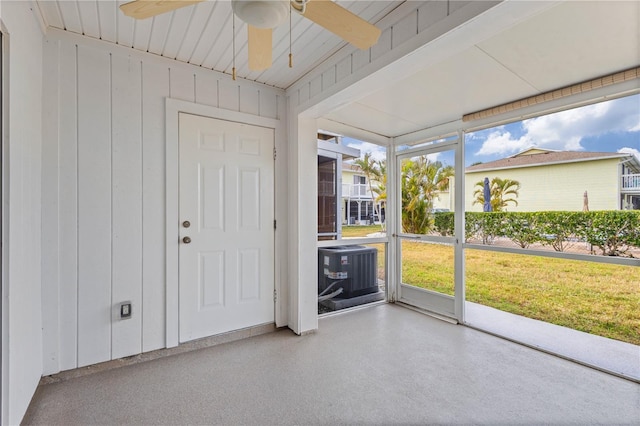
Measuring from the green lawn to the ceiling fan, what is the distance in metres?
2.48

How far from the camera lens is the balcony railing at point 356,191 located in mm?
3598

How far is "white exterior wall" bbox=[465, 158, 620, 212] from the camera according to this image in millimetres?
2332

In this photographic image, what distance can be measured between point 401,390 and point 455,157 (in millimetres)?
2479

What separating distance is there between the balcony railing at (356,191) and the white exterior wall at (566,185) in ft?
4.65

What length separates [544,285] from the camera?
Answer: 3.12m

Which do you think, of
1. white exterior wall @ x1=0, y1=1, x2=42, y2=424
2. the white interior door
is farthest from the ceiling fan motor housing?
the white interior door

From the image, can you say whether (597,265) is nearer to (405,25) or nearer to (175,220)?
(405,25)

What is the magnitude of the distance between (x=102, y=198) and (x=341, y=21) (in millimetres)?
2061

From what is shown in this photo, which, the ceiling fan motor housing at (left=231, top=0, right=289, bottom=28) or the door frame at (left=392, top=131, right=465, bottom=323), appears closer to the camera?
the ceiling fan motor housing at (left=231, top=0, right=289, bottom=28)

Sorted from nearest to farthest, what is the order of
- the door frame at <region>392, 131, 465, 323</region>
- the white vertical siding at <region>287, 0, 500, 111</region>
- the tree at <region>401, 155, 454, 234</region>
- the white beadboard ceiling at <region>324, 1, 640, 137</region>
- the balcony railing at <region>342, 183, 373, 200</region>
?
the white vertical siding at <region>287, 0, 500, 111</region>
the white beadboard ceiling at <region>324, 1, 640, 137</region>
the door frame at <region>392, 131, 465, 323</region>
the tree at <region>401, 155, 454, 234</region>
the balcony railing at <region>342, 183, 373, 200</region>

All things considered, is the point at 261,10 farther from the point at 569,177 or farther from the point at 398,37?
the point at 569,177

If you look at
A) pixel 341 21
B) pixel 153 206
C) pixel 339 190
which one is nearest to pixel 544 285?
pixel 339 190

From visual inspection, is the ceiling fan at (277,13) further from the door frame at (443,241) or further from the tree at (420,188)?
the tree at (420,188)

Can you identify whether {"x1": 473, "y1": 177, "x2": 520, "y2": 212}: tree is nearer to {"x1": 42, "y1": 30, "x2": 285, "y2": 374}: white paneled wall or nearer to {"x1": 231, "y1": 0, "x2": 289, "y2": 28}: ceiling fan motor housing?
{"x1": 231, "y1": 0, "x2": 289, "y2": 28}: ceiling fan motor housing
